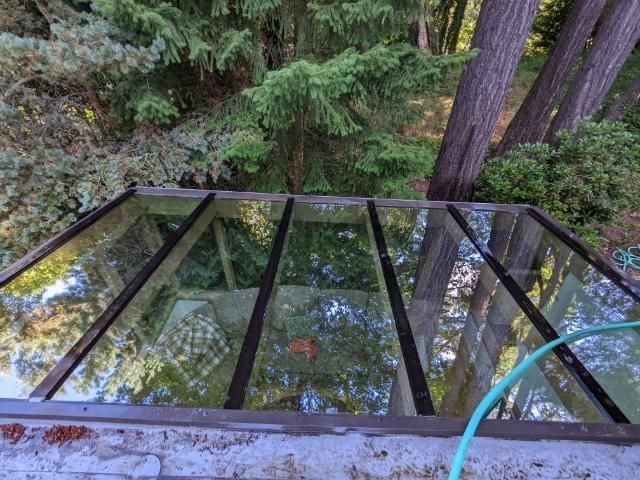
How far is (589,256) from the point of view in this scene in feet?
6.81

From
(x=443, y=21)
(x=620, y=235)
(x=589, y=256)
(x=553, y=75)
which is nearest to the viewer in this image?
(x=589, y=256)

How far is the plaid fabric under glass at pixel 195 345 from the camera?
1.83m

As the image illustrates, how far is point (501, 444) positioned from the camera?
3.63 ft

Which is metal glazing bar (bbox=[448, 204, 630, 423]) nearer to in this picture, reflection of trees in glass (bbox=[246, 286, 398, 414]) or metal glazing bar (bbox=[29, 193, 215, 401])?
reflection of trees in glass (bbox=[246, 286, 398, 414])

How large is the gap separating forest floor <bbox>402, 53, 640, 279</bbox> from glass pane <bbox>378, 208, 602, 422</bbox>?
2450 mm

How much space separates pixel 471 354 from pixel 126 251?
249 cm

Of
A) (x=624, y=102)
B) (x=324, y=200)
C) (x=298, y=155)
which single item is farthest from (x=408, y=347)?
(x=624, y=102)

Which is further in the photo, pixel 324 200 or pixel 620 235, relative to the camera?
pixel 620 235

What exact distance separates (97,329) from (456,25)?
11287 mm

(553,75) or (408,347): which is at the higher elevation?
(553,75)

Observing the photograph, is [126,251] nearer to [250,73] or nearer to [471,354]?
[250,73]

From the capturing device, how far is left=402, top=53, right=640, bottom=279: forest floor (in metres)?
4.10

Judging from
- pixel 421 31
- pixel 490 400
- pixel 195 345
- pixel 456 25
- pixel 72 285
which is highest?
pixel 456 25

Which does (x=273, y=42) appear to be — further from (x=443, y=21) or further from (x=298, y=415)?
(x=443, y=21)
